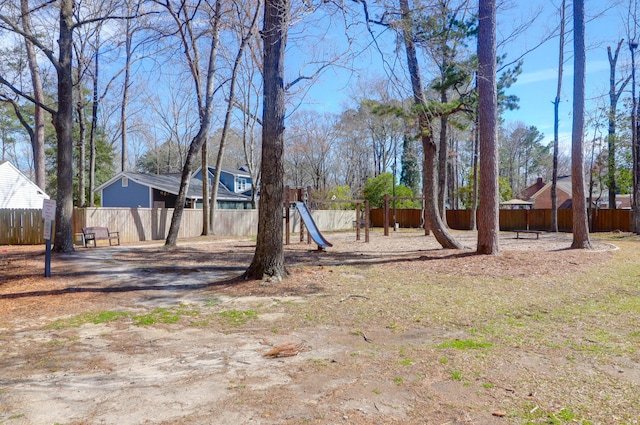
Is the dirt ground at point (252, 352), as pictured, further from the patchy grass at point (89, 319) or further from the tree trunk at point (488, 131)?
the tree trunk at point (488, 131)

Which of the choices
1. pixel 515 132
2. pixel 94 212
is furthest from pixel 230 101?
pixel 515 132

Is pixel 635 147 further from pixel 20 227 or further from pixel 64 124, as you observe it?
pixel 20 227

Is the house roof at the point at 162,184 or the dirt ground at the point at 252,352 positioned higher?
the house roof at the point at 162,184

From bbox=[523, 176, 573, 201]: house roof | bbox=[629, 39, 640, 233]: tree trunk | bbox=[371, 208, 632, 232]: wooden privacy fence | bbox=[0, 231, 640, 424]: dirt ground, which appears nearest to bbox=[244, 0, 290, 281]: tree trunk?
bbox=[0, 231, 640, 424]: dirt ground

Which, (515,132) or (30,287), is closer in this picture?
(30,287)

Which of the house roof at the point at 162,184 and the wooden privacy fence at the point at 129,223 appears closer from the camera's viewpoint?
the wooden privacy fence at the point at 129,223

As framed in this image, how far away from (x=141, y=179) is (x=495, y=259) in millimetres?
23915

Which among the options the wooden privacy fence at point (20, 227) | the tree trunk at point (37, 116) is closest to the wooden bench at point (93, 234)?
the wooden privacy fence at point (20, 227)

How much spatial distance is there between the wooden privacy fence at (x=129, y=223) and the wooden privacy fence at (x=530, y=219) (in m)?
13.0

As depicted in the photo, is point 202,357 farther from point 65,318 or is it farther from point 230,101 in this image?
point 230,101

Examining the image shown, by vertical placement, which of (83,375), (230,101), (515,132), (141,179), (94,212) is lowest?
(83,375)

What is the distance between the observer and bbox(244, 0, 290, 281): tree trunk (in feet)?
24.8

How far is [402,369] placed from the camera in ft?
11.8

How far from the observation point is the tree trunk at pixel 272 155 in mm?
7562
